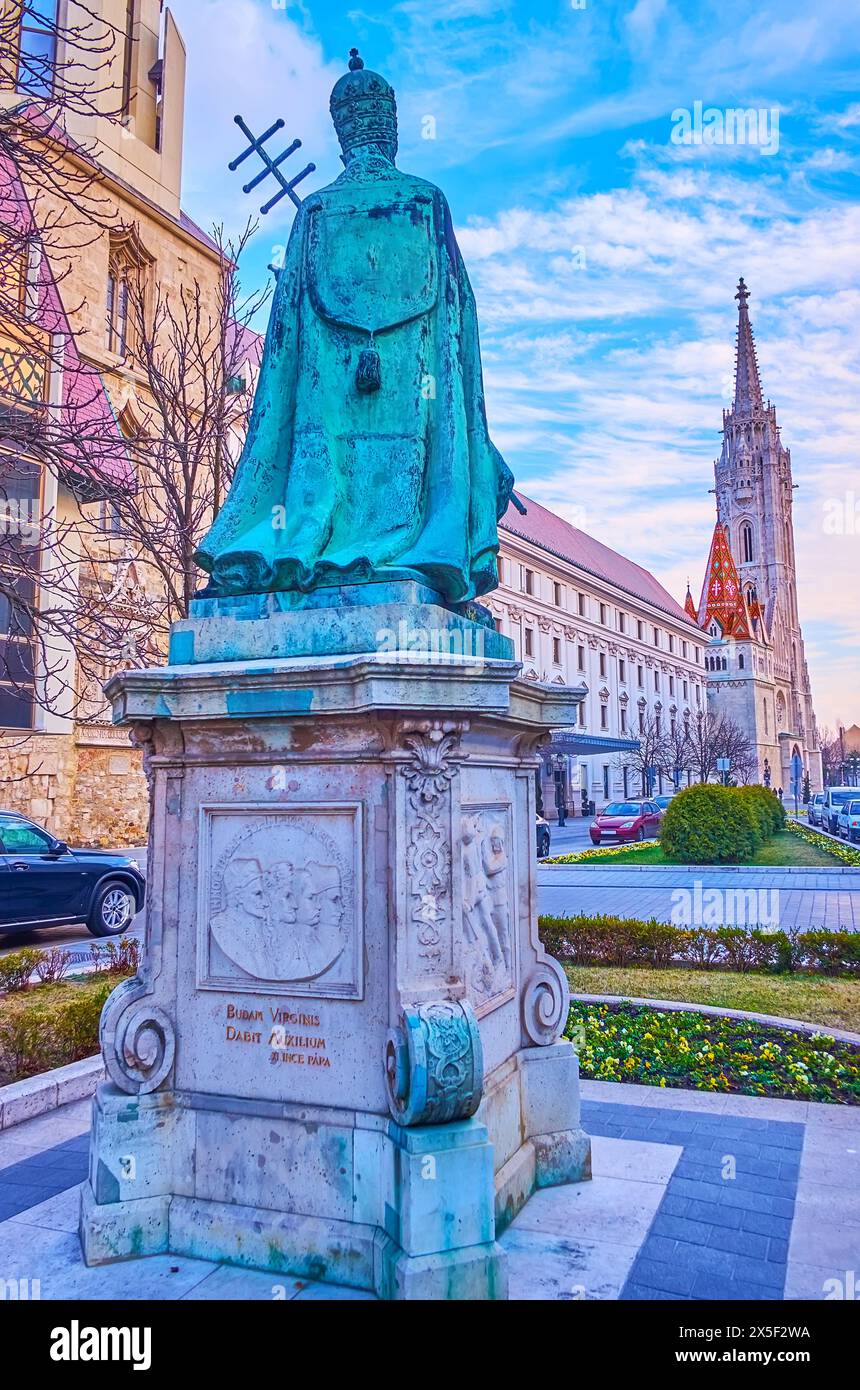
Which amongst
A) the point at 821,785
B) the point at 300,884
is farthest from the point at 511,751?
the point at 821,785

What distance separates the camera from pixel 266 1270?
10.8ft

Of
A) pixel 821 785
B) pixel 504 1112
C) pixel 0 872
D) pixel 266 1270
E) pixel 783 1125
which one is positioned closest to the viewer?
pixel 266 1270

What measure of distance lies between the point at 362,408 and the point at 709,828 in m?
18.8

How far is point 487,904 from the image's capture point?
3791 mm

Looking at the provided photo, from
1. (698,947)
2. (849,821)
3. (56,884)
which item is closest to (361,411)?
(698,947)

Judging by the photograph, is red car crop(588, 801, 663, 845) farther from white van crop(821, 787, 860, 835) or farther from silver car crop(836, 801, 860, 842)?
white van crop(821, 787, 860, 835)

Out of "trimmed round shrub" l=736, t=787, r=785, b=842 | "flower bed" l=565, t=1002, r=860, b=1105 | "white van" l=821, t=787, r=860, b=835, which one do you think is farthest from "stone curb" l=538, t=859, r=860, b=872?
"white van" l=821, t=787, r=860, b=835

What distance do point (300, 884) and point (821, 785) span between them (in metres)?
126

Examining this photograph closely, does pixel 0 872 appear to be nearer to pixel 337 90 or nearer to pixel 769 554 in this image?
pixel 337 90

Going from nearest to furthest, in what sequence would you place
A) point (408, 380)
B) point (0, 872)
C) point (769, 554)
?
point (408, 380), point (0, 872), point (769, 554)

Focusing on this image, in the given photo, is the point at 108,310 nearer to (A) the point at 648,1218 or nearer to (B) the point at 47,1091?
(B) the point at 47,1091

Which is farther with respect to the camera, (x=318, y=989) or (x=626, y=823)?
(x=626, y=823)

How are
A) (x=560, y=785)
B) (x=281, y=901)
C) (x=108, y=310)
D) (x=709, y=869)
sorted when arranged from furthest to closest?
(x=560, y=785)
(x=108, y=310)
(x=709, y=869)
(x=281, y=901)

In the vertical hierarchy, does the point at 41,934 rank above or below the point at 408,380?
below
